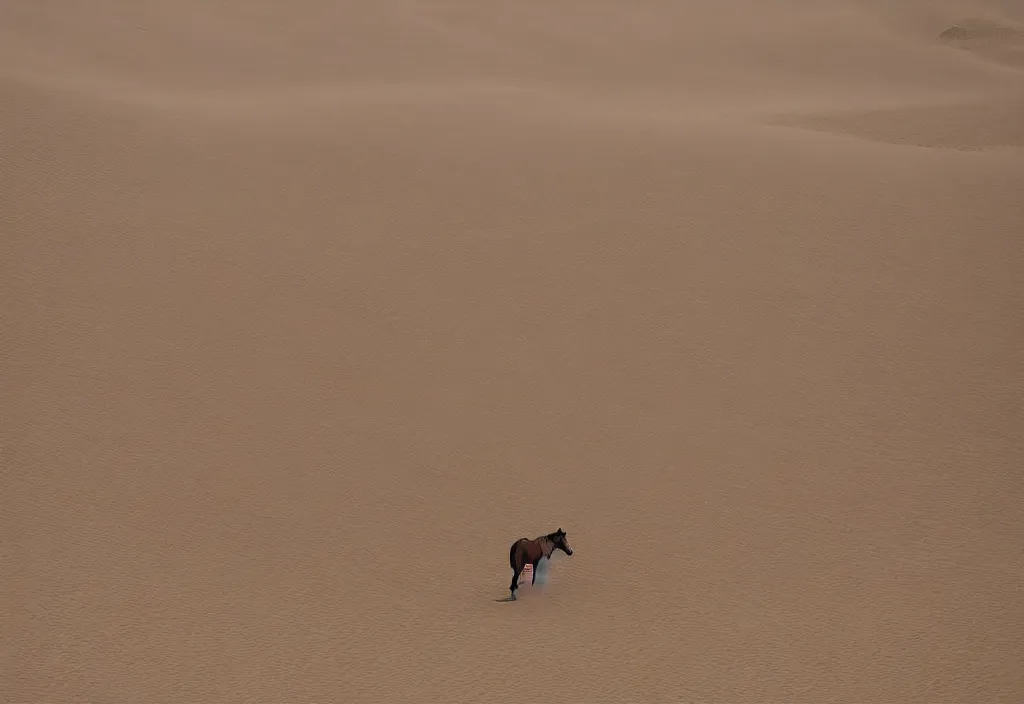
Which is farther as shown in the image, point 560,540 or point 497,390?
point 497,390

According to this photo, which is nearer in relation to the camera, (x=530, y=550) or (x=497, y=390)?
(x=530, y=550)

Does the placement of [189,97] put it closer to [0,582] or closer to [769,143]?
[769,143]

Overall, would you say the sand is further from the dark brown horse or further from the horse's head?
the horse's head

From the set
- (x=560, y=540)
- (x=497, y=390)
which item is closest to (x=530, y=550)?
(x=560, y=540)

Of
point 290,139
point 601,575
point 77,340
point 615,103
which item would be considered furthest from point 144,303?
point 615,103

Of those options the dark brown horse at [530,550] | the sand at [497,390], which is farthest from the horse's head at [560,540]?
the sand at [497,390]

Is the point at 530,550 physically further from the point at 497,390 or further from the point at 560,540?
the point at 497,390

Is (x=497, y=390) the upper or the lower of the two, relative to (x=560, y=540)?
upper

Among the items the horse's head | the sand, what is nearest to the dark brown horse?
the horse's head
